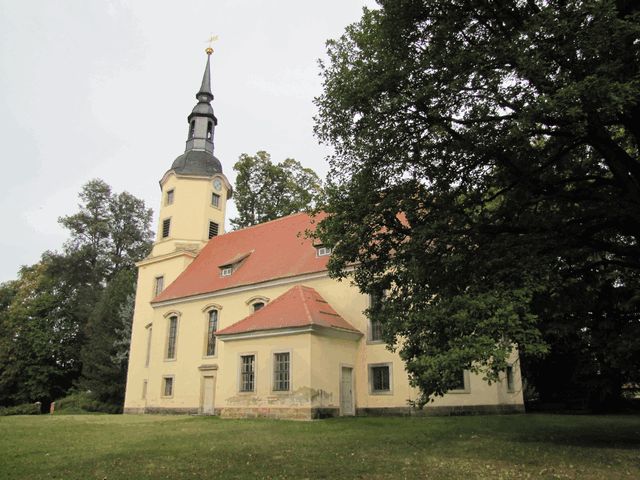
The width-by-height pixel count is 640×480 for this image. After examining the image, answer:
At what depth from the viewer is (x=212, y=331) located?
27.1 meters

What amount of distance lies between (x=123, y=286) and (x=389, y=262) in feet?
99.6

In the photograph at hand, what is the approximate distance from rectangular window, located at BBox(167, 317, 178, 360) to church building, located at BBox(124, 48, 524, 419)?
0.07m

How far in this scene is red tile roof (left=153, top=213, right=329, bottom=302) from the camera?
25.3 meters

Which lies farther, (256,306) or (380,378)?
(256,306)

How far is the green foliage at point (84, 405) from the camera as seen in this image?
3350 centimetres

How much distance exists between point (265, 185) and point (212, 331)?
15.5 meters

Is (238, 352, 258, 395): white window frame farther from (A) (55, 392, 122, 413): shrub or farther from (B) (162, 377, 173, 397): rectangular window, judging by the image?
(A) (55, 392, 122, 413): shrub

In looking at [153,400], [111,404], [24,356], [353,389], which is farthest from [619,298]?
[24,356]

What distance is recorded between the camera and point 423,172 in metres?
12.1

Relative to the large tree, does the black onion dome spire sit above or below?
above

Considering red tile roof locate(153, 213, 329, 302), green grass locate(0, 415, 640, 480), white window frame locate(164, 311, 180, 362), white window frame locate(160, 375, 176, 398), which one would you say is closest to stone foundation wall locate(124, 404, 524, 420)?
green grass locate(0, 415, 640, 480)

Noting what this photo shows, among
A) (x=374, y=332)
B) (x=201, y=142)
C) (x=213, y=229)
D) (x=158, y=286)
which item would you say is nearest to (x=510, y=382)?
(x=374, y=332)

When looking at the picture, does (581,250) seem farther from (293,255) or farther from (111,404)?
(111,404)

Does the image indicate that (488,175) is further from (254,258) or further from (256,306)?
(254,258)
